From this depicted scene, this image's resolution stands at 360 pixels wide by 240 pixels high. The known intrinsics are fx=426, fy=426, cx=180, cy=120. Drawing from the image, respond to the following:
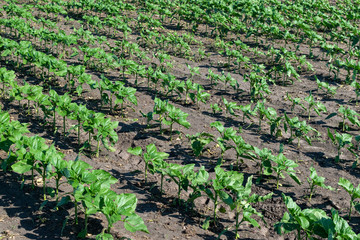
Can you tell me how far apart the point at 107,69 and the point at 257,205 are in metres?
6.09

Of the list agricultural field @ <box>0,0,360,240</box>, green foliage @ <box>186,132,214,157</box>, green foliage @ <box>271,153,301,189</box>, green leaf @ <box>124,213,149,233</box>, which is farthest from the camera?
green foliage @ <box>186,132,214,157</box>

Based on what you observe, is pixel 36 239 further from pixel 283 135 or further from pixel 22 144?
pixel 283 135

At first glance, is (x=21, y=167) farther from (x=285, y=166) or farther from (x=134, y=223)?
(x=285, y=166)

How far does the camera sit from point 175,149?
285 inches

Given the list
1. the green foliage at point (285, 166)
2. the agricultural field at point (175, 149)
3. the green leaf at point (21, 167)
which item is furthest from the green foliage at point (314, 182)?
the green leaf at point (21, 167)

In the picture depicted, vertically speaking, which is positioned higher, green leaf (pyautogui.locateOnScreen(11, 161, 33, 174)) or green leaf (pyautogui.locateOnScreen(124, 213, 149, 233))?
green leaf (pyautogui.locateOnScreen(124, 213, 149, 233))

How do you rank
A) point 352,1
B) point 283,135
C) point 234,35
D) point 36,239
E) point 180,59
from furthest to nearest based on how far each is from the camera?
point 352,1
point 234,35
point 180,59
point 283,135
point 36,239

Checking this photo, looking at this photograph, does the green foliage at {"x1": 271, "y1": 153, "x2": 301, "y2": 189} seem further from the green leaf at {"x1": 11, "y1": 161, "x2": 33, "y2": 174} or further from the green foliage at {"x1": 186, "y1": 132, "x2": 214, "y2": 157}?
the green leaf at {"x1": 11, "y1": 161, "x2": 33, "y2": 174}

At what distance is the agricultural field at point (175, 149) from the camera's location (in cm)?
505

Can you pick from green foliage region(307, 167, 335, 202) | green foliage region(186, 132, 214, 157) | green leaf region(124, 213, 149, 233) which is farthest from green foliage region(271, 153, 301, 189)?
green leaf region(124, 213, 149, 233)

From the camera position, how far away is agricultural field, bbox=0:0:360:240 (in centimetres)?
505

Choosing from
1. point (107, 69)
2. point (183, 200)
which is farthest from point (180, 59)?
point (183, 200)

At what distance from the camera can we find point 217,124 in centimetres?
681

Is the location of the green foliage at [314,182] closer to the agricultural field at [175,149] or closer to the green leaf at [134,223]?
the agricultural field at [175,149]
